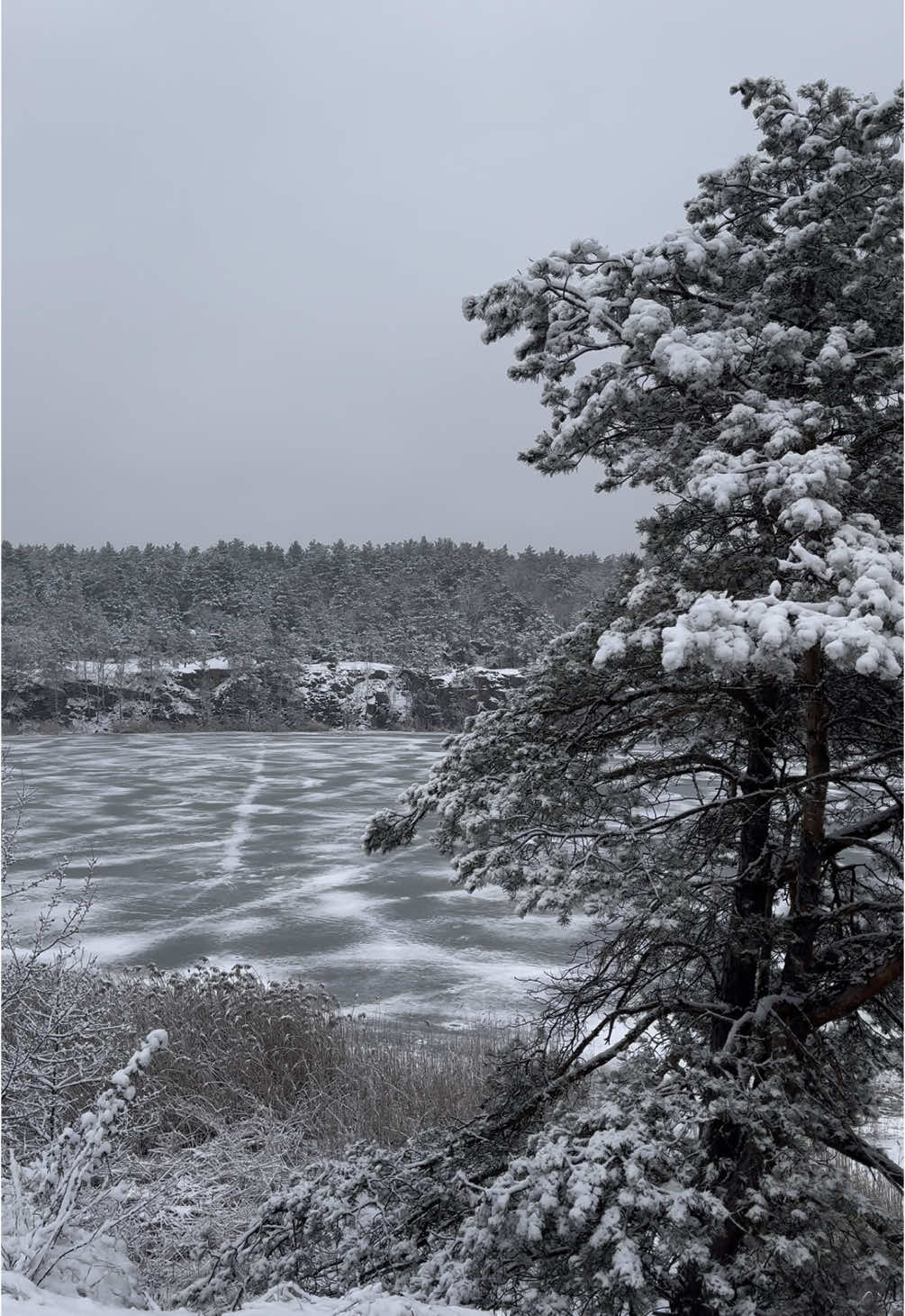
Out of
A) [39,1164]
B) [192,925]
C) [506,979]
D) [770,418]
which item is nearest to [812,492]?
[770,418]

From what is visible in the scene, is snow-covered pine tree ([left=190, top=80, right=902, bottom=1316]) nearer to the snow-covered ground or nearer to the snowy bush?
the snow-covered ground

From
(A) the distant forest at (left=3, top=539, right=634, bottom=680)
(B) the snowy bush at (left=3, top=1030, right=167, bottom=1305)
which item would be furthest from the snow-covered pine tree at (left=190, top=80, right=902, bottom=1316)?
(A) the distant forest at (left=3, top=539, right=634, bottom=680)

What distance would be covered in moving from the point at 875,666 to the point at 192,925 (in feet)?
57.5

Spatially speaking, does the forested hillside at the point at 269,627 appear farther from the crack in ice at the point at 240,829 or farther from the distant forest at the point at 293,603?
the crack in ice at the point at 240,829

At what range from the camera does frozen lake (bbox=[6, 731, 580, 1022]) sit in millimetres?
15898

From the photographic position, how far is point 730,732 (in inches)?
231

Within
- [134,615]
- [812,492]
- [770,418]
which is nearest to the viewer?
[812,492]

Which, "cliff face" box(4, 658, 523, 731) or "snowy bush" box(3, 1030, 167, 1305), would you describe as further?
"cliff face" box(4, 658, 523, 731)

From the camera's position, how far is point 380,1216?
4.51 m

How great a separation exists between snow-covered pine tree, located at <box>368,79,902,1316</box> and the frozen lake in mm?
7080

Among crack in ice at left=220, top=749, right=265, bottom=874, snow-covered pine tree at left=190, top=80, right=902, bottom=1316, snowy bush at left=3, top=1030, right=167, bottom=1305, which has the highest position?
snow-covered pine tree at left=190, top=80, right=902, bottom=1316

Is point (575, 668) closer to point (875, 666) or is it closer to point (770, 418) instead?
point (770, 418)

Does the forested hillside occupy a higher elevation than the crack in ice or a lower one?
higher

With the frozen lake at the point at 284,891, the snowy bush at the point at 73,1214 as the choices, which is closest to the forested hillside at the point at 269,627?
the frozen lake at the point at 284,891
